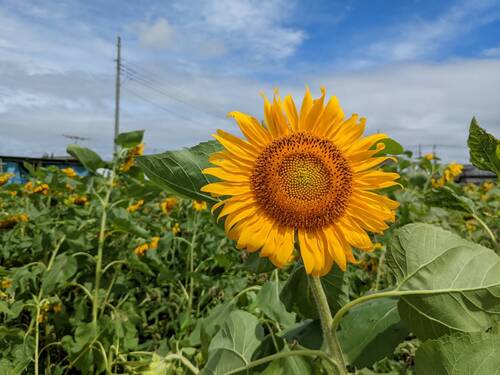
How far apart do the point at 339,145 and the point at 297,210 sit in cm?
15

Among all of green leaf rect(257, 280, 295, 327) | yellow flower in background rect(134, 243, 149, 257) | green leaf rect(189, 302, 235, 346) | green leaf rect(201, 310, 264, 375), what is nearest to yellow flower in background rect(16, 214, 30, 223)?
yellow flower in background rect(134, 243, 149, 257)

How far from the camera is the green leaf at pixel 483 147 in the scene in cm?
110

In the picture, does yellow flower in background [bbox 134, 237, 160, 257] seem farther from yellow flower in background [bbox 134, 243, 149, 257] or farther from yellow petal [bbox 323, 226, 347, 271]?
yellow petal [bbox 323, 226, 347, 271]

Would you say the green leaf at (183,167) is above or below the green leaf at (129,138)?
below

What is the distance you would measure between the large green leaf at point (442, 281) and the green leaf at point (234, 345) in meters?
0.37

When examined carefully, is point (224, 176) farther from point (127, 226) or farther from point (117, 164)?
point (117, 164)

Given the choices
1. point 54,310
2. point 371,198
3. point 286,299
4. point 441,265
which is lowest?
point 54,310

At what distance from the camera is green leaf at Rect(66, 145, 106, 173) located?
2.42 meters

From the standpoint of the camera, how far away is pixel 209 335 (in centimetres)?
150

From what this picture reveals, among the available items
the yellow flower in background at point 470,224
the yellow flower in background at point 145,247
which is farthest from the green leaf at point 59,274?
the yellow flower in background at point 470,224

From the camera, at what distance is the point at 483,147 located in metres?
1.12

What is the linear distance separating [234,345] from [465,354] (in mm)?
521

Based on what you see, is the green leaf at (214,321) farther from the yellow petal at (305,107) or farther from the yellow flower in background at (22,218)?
the yellow flower in background at (22,218)

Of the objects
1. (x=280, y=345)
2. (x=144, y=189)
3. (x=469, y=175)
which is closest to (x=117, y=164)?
(x=144, y=189)
